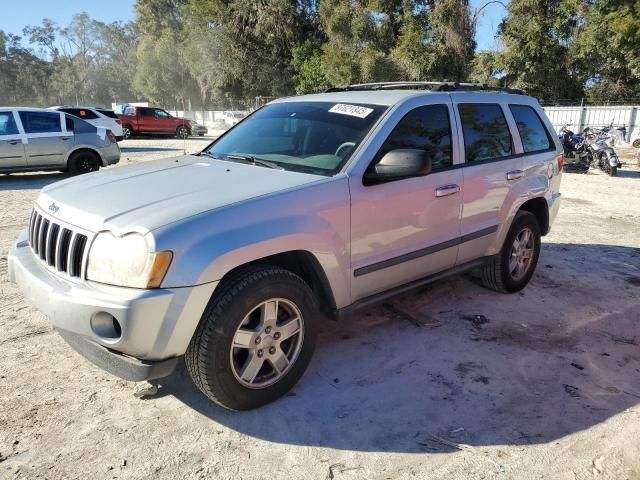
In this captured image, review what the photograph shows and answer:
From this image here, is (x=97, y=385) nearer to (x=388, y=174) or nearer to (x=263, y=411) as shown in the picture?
(x=263, y=411)

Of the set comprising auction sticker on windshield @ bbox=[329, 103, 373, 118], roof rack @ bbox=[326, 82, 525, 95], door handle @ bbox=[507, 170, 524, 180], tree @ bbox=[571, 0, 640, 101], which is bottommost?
door handle @ bbox=[507, 170, 524, 180]

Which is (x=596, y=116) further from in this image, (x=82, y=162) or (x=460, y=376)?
(x=460, y=376)

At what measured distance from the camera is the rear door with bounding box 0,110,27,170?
1038cm

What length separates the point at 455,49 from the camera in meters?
30.2

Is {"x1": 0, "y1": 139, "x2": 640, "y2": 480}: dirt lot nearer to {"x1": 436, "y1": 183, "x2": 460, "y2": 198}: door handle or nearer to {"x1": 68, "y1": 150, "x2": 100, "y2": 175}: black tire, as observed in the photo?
{"x1": 436, "y1": 183, "x2": 460, "y2": 198}: door handle

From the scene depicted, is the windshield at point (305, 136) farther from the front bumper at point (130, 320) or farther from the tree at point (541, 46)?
the tree at point (541, 46)

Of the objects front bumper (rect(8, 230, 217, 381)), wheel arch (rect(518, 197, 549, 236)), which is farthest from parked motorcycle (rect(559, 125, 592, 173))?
front bumper (rect(8, 230, 217, 381))

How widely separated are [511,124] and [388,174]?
2.00m

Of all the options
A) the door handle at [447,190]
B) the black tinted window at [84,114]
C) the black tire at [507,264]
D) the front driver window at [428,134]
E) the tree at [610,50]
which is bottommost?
the black tire at [507,264]

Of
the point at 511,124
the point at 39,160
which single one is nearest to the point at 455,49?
the point at 39,160

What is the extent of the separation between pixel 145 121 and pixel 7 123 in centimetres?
1548

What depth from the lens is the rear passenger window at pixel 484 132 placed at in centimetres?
409

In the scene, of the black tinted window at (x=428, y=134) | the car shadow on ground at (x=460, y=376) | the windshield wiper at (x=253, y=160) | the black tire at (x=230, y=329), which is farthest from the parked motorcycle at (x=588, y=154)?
the black tire at (x=230, y=329)

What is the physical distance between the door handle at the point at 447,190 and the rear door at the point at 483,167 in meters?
0.13
